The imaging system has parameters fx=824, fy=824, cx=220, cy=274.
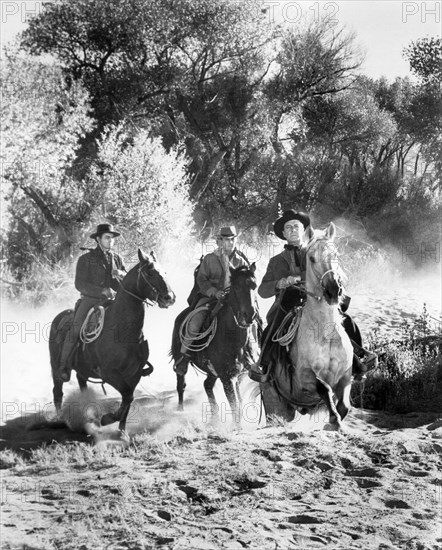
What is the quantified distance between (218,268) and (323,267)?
7.62 ft

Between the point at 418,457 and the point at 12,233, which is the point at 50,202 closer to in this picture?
the point at 12,233

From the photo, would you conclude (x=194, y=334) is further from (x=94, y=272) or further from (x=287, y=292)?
(x=287, y=292)

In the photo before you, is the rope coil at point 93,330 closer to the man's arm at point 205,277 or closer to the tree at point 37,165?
the man's arm at point 205,277

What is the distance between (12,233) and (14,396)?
35.2ft

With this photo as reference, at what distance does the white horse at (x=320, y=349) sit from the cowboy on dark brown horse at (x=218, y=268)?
4.71 ft

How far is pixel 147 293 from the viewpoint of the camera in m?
10.3

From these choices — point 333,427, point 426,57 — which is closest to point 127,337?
point 333,427

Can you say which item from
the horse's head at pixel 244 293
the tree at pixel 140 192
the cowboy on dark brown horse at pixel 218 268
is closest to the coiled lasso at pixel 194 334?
the cowboy on dark brown horse at pixel 218 268

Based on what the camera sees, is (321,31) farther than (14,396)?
Yes

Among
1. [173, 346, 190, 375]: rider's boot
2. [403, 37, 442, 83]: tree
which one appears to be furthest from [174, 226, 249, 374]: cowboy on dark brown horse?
[403, 37, 442, 83]: tree

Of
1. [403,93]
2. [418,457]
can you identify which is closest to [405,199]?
[403,93]

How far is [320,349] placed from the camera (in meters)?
9.95

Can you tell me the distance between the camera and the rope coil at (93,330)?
11.0 meters

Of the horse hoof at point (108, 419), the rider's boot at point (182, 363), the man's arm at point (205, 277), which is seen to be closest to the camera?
the horse hoof at point (108, 419)
